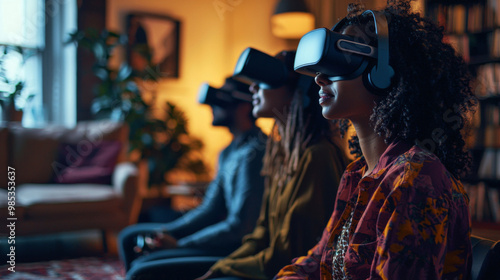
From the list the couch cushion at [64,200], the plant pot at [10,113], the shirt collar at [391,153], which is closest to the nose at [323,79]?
the shirt collar at [391,153]

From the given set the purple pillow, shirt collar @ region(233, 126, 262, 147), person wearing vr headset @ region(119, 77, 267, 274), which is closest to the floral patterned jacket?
person wearing vr headset @ region(119, 77, 267, 274)

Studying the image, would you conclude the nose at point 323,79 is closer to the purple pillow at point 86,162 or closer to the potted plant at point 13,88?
the purple pillow at point 86,162

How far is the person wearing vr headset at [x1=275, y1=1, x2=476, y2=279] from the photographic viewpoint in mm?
509

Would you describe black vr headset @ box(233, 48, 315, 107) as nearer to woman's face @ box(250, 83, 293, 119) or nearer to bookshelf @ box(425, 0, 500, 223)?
woman's face @ box(250, 83, 293, 119)

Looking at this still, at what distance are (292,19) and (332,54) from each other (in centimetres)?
326

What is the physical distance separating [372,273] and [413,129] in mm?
234

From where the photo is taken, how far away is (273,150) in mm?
1168

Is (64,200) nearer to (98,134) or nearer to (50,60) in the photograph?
(98,134)

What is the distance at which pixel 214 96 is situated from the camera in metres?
1.57

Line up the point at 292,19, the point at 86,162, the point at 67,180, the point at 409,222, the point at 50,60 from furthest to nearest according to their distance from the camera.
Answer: the point at 50,60 → the point at 292,19 → the point at 86,162 → the point at 67,180 → the point at 409,222

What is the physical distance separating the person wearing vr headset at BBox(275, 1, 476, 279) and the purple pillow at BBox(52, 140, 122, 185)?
2609 mm

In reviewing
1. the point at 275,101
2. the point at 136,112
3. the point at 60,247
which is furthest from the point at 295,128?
the point at 136,112

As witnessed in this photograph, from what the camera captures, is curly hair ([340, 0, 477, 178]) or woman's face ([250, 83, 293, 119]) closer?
curly hair ([340, 0, 477, 178])

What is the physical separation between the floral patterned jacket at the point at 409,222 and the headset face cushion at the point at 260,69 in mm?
409
